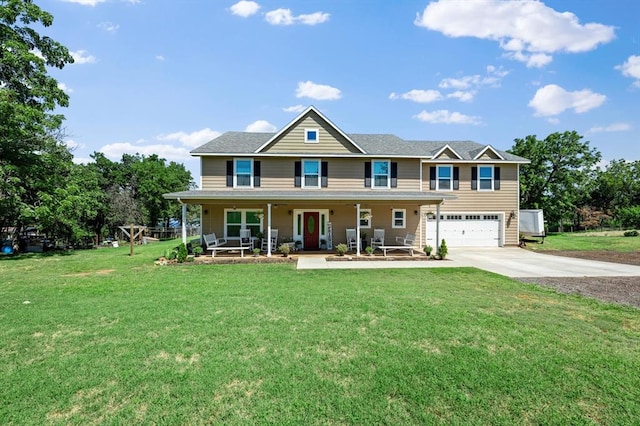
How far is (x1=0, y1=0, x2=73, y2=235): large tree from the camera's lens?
48.5 ft

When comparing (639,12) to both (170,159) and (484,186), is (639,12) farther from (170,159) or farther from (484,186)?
(170,159)

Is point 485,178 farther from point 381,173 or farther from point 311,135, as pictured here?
point 311,135

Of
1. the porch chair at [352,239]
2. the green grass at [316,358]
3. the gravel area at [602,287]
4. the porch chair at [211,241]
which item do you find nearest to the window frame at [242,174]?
the porch chair at [211,241]

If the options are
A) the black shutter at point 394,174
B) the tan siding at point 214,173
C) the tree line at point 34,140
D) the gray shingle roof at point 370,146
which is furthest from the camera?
the black shutter at point 394,174

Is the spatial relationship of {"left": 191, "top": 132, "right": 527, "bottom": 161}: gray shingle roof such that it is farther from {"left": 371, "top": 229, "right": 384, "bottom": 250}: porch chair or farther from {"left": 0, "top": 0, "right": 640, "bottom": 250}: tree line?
{"left": 0, "top": 0, "right": 640, "bottom": 250}: tree line

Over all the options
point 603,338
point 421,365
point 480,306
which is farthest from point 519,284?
point 421,365

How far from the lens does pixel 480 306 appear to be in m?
6.58

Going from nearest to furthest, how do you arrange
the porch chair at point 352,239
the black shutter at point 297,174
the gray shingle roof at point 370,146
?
the porch chair at point 352,239, the gray shingle roof at point 370,146, the black shutter at point 297,174

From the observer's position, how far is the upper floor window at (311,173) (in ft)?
56.1

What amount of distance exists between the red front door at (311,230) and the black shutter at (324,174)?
1.66 metres

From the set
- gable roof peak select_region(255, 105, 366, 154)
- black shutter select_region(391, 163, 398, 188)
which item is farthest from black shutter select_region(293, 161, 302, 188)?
black shutter select_region(391, 163, 398, 188)

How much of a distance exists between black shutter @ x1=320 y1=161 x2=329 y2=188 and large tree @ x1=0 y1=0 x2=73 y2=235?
550 inches

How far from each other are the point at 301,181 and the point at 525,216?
15.5 m

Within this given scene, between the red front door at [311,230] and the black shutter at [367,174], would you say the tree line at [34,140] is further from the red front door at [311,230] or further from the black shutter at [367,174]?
the black shutter at [367,174]
